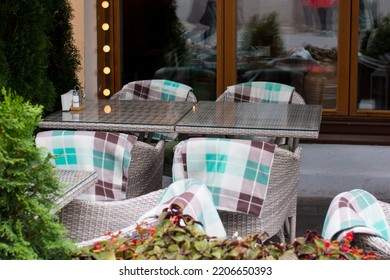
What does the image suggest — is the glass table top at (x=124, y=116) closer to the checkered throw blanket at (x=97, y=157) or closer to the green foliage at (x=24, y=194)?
the checkered throw blanket at (x=97, y=157)

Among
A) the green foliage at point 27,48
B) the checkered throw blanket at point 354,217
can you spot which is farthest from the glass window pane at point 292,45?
the checkered throw blanket at point 354,217

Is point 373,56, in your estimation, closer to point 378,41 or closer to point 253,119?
point 378,41

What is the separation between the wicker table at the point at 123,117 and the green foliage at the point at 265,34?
1973mm

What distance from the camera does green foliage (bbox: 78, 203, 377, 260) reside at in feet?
8.58

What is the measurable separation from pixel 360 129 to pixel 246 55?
124 centimetres

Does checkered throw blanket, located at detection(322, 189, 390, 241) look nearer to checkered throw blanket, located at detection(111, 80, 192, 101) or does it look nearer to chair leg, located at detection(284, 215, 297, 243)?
chair leg, located at detection(284, 215, 297, 243)

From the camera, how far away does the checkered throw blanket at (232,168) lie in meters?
4.69

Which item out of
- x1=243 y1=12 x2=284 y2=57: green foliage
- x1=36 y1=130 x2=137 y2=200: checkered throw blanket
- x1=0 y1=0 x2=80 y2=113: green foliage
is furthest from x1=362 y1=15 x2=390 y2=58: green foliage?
x1=36 y1=130 x2=137 y2=200: checkered throw blanket

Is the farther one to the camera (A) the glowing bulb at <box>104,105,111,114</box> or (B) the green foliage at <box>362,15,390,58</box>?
(B) the green foliage at <box>362,15,390,58</box>

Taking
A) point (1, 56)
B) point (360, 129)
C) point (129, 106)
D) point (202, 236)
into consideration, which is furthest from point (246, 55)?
point (202, 236)

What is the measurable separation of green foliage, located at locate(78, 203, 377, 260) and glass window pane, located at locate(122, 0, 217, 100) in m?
5.89

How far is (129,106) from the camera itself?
21.7 ft

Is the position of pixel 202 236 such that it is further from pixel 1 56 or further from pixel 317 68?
pixel 317 68
